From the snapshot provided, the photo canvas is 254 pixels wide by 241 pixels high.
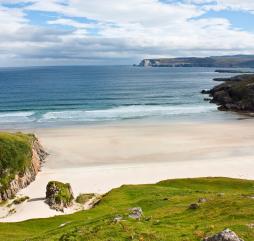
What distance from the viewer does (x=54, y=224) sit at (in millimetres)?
38125

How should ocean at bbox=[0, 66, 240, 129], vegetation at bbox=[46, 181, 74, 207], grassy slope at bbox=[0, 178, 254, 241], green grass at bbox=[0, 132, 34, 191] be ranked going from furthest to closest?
1. ocean at bbox=[0, 66, 240, 129]
2. green grass at bbox=[0, 132, 34, 191]
3. vegetation at bbox=[46, 181, 74, 207]
4. grassy slope at bbox=[0, 178, 254, 241]

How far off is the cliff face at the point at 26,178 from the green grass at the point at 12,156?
57 cm

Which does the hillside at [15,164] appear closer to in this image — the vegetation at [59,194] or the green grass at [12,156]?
the green grass at [12,156]

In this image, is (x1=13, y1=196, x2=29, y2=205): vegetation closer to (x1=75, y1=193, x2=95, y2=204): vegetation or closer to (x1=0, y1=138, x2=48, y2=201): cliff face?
(x1=0, y1=138, x2=48, y2=201): cliff face

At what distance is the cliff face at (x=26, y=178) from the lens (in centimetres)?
5322

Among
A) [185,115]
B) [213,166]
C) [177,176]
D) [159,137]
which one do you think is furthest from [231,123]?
A: [177,176]

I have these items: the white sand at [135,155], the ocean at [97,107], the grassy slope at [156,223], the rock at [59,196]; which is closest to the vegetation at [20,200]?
the white sand at [135,155]

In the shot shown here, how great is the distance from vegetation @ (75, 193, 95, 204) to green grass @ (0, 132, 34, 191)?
366 inches

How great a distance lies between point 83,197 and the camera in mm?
52656

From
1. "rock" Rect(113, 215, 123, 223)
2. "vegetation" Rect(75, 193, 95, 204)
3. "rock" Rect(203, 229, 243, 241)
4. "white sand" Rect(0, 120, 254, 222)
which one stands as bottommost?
"white sand" Rect(0, 120, 254, 222)

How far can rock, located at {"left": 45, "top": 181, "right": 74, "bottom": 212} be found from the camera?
49.3 m

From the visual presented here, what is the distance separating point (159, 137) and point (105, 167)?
26.0 meters

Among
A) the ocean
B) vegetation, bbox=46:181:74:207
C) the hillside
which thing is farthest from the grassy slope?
the ocean

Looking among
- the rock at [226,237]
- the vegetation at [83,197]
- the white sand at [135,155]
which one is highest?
the rock at [226,237]
